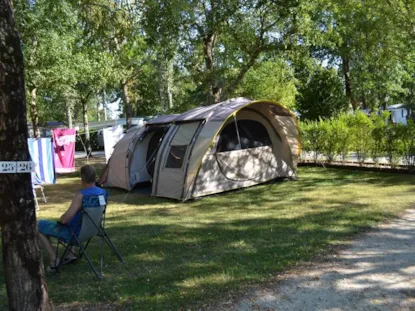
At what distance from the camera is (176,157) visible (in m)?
8.92

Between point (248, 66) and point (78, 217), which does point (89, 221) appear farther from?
point (248, 66)

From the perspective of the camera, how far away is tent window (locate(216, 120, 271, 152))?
9.26 meters

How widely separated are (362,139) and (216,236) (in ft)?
23.1

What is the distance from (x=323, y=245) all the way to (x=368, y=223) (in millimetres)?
1238

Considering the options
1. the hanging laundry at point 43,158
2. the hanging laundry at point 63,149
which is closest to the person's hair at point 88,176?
the hanging laundry at point 43,158

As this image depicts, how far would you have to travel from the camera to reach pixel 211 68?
13219 millimetres

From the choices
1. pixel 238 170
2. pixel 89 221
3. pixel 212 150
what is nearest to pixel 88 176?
pixel 89 221

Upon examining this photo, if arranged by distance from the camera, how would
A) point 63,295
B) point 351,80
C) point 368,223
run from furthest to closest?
point 351,80
point 368,223
point 63,295

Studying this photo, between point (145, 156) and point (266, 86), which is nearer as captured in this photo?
point (145, 156)

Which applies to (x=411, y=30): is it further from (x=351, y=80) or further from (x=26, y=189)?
(x=351, y=80)

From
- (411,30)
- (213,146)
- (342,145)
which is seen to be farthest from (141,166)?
(411,30)

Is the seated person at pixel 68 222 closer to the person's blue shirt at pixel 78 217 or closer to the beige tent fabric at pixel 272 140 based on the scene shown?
the person's blue shirt at pixel 78 217

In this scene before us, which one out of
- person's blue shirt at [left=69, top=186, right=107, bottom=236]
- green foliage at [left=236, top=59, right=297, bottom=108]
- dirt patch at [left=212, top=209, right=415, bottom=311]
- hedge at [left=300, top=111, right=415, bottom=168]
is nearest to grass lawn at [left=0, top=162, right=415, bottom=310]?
dirt patch at [left=212, top=209, right=415, bottom=311]

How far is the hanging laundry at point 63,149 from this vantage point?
39.9 ft
